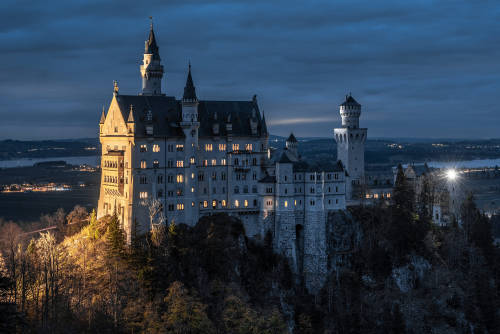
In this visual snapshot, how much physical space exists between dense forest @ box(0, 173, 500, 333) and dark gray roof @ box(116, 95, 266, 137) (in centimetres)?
1473

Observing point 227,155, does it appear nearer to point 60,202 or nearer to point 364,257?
point 364,257

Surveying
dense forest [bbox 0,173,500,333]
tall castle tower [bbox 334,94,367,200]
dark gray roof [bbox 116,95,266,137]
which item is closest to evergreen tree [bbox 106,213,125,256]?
dense forest [bbox 0,173,500,333]

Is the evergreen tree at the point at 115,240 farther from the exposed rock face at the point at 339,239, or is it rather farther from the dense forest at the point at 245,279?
the exposed rock face at the point at 339,239

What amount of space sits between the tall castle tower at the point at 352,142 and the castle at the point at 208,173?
26.2 feet

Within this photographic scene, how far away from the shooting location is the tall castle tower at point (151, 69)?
4328 inches

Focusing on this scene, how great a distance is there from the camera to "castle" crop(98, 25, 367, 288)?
95.3m

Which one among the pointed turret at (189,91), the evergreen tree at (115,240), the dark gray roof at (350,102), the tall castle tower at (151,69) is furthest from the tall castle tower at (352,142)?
the evergreen tree at (115,240)

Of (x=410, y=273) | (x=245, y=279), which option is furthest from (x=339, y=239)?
(x=245, y=279)

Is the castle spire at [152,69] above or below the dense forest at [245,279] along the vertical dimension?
above

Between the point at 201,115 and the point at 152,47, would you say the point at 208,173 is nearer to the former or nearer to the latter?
the point at 201,115

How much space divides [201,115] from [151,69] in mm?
14511

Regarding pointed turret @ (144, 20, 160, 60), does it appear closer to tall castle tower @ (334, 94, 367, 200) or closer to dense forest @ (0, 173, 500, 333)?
dense forest @ (0, 173, 500, 333)

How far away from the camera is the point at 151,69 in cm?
10962

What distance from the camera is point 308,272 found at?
4090 inches
